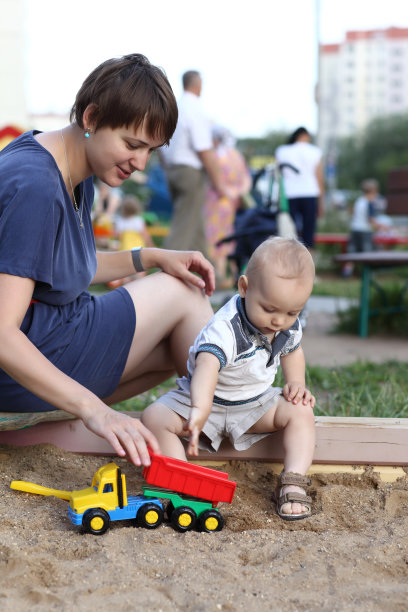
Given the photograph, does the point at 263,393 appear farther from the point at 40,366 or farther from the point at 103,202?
the point at 103,202

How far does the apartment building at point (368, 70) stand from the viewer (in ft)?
250

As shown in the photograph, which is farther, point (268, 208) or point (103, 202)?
point (103, 202)

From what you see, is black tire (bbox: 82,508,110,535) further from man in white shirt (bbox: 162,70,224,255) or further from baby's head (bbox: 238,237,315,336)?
man in white shirt (bbox: 162,70,224,255)

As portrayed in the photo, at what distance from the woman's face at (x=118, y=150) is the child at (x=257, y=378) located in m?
0.43

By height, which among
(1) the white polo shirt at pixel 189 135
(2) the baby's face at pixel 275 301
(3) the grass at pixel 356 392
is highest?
(1) the white polo shirt at pixel 189 135

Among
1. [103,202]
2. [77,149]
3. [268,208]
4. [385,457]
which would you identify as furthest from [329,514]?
[103,202]

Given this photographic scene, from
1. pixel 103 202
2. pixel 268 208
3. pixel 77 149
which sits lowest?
pixel 103 202

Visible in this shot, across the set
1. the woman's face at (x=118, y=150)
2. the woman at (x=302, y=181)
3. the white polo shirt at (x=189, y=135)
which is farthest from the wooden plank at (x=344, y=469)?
the woman at (x=302, y=181)

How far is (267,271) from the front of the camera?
Result: 80.0 inches

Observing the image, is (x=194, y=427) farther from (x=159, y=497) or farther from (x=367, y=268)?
(x=367, y=268)

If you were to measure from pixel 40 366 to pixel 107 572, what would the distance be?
1.72 feet

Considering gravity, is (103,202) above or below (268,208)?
below

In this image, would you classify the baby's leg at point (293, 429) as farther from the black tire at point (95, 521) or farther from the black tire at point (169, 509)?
the black tire at point (95, 521)

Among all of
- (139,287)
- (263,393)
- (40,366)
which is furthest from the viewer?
(139,287)
